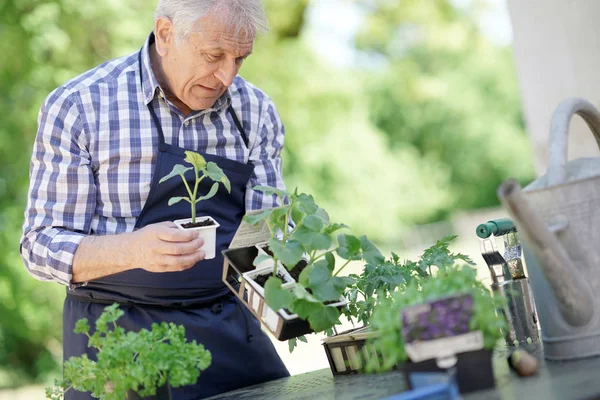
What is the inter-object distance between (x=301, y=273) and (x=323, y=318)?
0.34 ft

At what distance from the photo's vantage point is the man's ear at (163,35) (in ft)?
6.82

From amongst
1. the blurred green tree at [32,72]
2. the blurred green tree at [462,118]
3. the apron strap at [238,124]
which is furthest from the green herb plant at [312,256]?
the blurred green tree at [462,118]

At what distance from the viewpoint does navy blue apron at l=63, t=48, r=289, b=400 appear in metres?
2.02

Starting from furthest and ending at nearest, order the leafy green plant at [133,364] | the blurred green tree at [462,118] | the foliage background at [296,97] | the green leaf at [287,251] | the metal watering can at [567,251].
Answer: the blurred green tree at [462,118]
the foliage background at [296,97]
the green leaf at [287,251]
the leafy green plant at [133,364]
the metal watering can at [567,251]

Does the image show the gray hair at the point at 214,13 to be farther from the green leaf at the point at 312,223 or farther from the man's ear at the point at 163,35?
the green leaf at the point at 312,223

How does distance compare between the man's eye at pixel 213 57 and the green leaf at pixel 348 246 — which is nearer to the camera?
the green leaf at pixel 348 246

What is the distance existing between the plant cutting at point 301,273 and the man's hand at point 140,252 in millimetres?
102

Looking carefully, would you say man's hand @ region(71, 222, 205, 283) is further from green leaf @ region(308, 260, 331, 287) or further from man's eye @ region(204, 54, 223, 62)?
man's eye @ region(204, 54, 223, 62)

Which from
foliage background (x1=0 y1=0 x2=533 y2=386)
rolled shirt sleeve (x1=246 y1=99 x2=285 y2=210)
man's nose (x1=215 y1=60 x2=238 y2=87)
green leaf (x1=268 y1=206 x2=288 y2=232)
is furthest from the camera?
foliage background (x1=0 y1=0 x2=533 y2=386)

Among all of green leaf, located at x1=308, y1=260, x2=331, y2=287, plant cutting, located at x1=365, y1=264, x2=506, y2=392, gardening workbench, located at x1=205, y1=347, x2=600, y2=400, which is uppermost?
green leaf, located at x1=308, y1=260, x2=331, y2=287

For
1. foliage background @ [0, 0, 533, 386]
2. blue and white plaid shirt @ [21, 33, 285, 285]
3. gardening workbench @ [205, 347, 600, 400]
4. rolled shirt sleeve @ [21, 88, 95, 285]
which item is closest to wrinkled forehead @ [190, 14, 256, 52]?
blue and white plaid shirt @ [21, 33, 285, 285]

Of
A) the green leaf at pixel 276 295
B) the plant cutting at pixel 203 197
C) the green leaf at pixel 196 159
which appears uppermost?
the green leaf at pixel 196 159

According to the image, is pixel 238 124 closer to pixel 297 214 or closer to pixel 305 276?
pixel 297 214

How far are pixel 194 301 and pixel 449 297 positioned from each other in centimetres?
105
